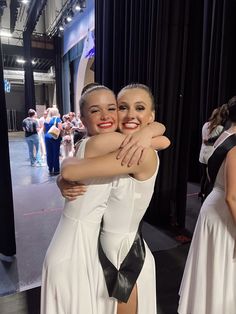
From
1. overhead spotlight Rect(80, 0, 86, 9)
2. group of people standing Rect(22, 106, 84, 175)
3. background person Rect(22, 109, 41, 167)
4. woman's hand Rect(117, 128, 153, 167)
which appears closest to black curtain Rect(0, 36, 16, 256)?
woman's hand Rect(117, 128, 153, 167)

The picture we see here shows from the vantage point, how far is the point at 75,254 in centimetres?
95

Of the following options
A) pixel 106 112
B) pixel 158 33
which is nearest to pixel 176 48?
pixel 158 33

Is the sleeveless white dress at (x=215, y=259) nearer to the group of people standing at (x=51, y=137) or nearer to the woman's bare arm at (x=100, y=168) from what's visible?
the woman's bare arm at (x=100, y=168)

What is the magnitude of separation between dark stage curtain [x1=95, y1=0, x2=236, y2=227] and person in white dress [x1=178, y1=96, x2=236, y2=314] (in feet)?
4.88

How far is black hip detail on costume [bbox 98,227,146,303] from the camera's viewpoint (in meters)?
1.01

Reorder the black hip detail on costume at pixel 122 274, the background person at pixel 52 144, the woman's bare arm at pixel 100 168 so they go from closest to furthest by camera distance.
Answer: the woman's bare arm at pixel 100 168, the black hip detail on costume at pixel 122 274, the background person at pixel 52 144

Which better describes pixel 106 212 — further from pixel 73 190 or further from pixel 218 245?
pixel 218 245

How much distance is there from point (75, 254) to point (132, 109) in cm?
57

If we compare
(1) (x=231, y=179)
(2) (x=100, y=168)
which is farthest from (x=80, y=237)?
(1) (x=231, y=179)

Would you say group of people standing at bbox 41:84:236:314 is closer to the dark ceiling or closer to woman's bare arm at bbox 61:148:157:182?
woman's bare arm at bbox 61:148:157:182

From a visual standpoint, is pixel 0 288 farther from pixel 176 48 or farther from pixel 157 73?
pixel 176 48

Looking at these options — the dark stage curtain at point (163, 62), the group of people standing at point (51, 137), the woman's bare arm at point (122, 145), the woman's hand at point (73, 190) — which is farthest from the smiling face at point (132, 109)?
the group of people standing at point (51, 137)

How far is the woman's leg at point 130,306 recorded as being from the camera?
1.06m

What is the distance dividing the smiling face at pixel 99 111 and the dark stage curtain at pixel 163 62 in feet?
6.57
